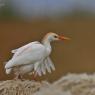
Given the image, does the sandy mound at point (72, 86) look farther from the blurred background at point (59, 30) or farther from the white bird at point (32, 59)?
the blurred background at point (59, 30)

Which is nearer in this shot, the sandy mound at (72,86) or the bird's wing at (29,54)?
the sandy mound at (72,86)

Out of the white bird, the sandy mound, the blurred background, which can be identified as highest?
the sandy mound

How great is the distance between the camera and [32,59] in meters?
5.88

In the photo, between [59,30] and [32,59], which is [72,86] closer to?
[32,59]

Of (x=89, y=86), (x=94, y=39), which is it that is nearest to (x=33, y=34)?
(x=94, y=39)

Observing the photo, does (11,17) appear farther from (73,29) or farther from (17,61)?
(17,61)

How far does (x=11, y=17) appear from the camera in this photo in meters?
14.1

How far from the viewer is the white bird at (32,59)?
577 cm

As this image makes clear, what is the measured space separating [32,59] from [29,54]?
57 millimetres

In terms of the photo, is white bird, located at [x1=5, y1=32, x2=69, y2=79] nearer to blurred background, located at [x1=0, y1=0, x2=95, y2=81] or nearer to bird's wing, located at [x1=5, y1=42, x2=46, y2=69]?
bird's wing, located at [x1=5, y1=42, x2=46, y2=69]

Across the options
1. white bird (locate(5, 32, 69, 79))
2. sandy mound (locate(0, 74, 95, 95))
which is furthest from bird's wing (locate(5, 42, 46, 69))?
sandy mound (locate(0, 74, 95, 95))

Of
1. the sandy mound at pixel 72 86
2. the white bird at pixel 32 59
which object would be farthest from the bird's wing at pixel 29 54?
the sandy mound at pixel 72 86

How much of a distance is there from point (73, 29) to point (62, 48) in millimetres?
813

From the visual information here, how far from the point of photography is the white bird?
5.77m
